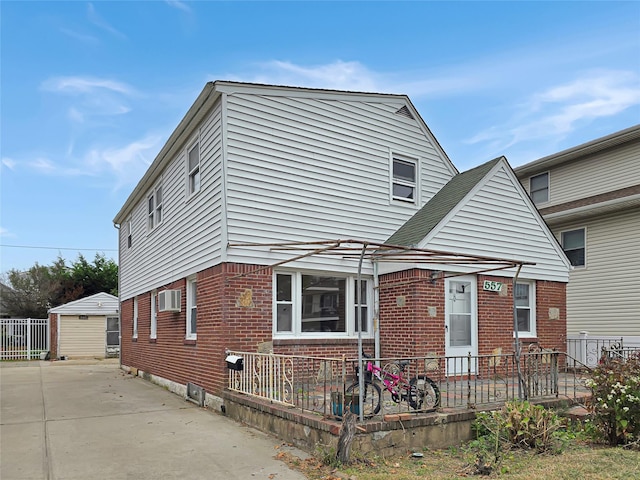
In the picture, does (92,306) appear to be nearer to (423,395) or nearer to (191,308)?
(191,308)

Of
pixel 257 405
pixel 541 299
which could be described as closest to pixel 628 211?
pixel 541 299

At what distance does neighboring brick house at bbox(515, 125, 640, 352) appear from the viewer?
1617 centimetres

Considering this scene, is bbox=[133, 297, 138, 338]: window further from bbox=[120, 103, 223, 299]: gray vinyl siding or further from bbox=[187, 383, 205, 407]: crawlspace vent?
bbox=[187, 383, 205, 407]: crawlspace vent

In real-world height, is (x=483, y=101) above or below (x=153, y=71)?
below

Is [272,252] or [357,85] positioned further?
[357,85]

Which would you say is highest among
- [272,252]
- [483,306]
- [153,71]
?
[153,71]

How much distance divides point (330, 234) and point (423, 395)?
15.2 ft

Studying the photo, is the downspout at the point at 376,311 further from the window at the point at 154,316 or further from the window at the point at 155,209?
the window at the point at 154,316

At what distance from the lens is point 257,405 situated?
8.06 m

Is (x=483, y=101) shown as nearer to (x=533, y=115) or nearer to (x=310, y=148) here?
(x=533, y=115)

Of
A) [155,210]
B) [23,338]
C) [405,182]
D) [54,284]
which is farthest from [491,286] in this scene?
[54,284]

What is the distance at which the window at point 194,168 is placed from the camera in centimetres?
1141

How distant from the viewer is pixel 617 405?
6.73m

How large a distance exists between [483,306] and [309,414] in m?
5.75
